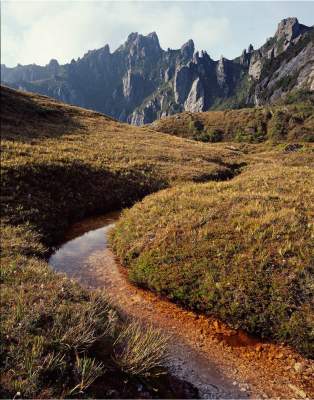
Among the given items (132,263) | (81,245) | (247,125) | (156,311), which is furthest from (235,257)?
(247,125)

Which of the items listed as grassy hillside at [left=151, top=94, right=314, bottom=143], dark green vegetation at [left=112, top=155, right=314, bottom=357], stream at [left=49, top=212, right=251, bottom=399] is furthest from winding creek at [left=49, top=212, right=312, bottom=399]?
grassy hillside at [left=151, top=94, right=314, bottom=143]

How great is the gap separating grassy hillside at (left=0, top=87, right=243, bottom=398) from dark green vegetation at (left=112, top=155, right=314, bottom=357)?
2.75 m

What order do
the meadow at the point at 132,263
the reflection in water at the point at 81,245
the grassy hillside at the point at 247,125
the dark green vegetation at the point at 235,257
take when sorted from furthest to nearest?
the grassy hillside at the point at 247,125 → the reflection in water at the point at 81,245 → the dark green vegetation at the point at 235,257 → the meadow at the point at 132,263

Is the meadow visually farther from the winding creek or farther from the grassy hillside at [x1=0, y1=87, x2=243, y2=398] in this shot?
the winding creek

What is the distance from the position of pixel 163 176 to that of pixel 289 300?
19652 mm

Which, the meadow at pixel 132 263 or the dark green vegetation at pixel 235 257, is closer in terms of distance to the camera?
the meadow at pixel 132 263

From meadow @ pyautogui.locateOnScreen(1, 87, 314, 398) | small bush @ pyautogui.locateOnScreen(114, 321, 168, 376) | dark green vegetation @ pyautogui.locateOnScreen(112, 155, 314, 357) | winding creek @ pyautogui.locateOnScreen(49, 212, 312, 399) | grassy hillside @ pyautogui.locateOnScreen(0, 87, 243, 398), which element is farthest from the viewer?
dark green vegetation @ pyautogui.locateOnScreen(112, 155, 314, 357)

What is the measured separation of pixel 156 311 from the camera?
10859 mm

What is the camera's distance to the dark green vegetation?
32.6 ft

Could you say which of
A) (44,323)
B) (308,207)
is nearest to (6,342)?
(44,323)

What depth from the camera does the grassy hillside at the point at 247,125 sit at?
381ft

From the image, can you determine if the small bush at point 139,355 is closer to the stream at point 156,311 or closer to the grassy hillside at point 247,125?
the stream at point 156,311

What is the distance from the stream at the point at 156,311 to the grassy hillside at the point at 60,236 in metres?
0.77

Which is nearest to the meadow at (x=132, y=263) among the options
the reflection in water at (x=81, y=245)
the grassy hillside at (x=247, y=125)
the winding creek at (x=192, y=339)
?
the winding creek at (x=192, y=339)
